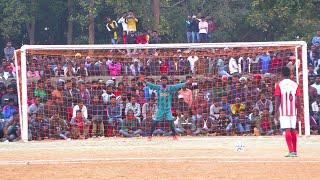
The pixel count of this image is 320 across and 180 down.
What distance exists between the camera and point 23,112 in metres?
23.2

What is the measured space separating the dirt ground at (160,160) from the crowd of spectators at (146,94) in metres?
3.13

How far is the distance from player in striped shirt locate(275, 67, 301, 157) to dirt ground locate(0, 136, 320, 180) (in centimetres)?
40

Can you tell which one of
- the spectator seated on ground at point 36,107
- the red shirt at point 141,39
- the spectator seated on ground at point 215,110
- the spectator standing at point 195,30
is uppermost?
the spectator standing at point 195,30

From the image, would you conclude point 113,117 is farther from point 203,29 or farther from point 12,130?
point 203,29

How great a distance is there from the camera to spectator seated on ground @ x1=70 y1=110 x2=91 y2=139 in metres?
24.3

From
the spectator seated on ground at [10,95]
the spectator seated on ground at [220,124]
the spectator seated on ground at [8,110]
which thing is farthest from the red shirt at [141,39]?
the spectator seated on ground at [8,110]

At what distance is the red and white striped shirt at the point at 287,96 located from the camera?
1620 centimetres

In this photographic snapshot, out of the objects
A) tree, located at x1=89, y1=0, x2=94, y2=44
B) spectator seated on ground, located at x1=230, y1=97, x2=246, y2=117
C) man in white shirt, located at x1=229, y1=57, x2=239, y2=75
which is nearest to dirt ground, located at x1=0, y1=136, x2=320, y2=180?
spectator seated on ground, located at x1=230, y1=97, x2=246, y2=117

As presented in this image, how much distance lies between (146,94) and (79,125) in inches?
97.5

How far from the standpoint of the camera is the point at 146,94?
25766 mm

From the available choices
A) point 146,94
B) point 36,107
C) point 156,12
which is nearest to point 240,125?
point 146,94

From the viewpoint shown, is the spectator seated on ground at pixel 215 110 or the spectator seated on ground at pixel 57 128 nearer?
the spectator seated on ground at pixel 57 128

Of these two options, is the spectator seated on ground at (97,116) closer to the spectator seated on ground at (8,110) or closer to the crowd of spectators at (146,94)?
the crowd of spectators at (146,94)

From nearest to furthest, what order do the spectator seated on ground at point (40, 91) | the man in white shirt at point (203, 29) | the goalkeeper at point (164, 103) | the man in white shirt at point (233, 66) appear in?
the goalkeeper at point (164, 103), the spectator seated on ground at point (40, 91), the man in white shirt at point (233, 66), the man in white shirt at point (203, 29)
